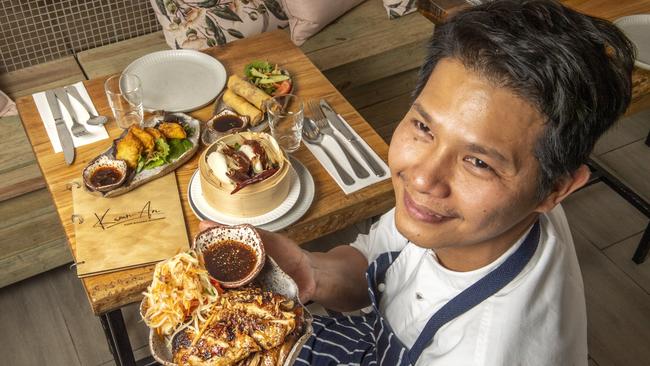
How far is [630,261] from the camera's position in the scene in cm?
280

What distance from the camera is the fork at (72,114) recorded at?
1.94m

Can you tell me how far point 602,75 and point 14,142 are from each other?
2.15 metres

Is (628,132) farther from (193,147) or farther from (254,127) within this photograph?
(193,147)

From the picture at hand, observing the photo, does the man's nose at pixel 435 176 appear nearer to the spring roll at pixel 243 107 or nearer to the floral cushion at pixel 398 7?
the spring roll at pixel 243 107

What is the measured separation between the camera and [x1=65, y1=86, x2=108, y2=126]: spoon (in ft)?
6.50

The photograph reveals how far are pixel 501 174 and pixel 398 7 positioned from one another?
6.73ft

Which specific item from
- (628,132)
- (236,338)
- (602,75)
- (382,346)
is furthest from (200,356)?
(628,132)

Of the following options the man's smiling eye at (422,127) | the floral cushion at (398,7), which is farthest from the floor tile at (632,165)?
the man's smiling eye at (422,127)

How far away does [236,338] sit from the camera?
3.82ft

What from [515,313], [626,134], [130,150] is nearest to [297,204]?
[130,150]

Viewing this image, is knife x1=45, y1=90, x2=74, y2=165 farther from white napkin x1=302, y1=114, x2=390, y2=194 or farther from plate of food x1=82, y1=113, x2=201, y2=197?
white napkin x1=302, y1=114, x2=390, y2=194

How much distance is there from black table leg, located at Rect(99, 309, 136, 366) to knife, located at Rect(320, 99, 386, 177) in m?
0.83

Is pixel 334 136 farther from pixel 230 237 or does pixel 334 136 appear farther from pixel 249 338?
pixel 249 338

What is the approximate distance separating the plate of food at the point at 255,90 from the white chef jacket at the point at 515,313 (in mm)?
806
